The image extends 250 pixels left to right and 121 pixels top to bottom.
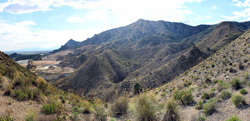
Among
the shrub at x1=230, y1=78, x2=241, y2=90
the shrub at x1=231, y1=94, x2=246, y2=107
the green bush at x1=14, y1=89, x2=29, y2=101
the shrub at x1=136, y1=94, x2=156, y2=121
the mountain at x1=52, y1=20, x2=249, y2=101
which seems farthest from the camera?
the mountain at x1=52, y1=20, x2=249, y2=101

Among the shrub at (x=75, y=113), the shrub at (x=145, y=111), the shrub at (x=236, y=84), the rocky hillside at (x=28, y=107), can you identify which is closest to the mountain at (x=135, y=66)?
the shrub at (x=75, y=113)

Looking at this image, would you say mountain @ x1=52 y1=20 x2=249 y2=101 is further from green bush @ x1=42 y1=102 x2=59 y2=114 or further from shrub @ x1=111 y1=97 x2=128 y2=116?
green bush @ x1=42 y1=102 x2=59 y2=114

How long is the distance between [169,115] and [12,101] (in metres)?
7.29

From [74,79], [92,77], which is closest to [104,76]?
[92,77]

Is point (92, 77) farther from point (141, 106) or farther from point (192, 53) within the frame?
point (141, 106)

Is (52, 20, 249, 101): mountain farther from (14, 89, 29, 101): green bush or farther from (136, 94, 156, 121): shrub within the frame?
(14, 89, 29, 101): green bush

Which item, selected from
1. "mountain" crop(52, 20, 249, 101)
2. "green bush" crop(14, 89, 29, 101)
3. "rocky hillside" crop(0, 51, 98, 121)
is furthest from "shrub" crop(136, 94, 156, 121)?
"mountain" crop(52, 20, 249, 101)

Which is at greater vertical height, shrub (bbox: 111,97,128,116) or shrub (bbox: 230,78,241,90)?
shrub (bbox: 230,78,241,90)

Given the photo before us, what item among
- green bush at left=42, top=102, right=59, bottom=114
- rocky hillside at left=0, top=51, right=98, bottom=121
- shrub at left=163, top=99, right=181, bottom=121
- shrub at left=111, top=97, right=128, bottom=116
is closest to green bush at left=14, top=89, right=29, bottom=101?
rocky hillside at left=0, top=51, right=98, bottom=121

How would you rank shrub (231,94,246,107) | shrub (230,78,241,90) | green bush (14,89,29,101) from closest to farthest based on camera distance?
shrub (231,94,246,107) → green bush (14,89,29,101) → shrub (230,78,241,90)

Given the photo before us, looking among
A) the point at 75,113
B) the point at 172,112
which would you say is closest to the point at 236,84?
the point at 172,112

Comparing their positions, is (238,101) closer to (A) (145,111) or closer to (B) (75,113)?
(A) (145,111)

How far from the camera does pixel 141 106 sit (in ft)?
19.7

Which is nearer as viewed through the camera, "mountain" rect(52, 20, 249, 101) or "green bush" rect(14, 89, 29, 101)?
"green bush" rect(14, 89, 29, 101)
